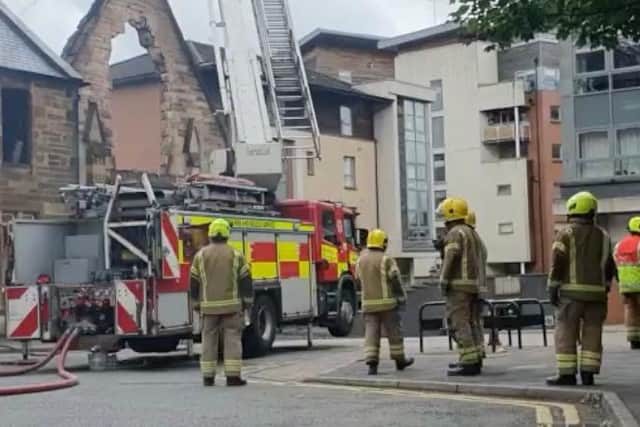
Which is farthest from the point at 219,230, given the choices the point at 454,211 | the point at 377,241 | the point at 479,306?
the point at 479,306

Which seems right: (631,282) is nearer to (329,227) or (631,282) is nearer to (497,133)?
(329,227)

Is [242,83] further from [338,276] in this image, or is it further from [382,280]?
[382,280]

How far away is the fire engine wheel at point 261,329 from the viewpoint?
19.0 metres

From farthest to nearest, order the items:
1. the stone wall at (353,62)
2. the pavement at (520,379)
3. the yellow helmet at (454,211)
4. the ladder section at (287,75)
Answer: the stone wall at (353,62) < the ladder section at (287,75) < the yellow helmet at (454,211) < the pavement at (520,379)

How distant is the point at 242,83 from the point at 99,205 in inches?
338

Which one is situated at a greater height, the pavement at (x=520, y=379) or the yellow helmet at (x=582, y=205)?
the yellow helmet at (x=582, y=205)

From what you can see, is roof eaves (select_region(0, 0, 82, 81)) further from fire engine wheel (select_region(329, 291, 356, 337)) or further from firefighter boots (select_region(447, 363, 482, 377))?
firefighter boots (select_region(447, 363, 482, 377))

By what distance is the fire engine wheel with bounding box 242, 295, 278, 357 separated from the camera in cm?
1895

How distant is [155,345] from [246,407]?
853cm

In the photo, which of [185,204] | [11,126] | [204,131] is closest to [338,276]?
[185,204]

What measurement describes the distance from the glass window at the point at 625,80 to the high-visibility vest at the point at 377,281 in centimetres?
2285

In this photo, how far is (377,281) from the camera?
14219 millimetres

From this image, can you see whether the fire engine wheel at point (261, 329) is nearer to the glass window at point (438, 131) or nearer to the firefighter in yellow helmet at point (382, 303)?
the firefighter in yellow helmet at point (382, 303)

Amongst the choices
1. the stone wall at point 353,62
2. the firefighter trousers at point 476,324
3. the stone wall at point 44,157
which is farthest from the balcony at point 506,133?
the firefighter trousers at point 476,324
